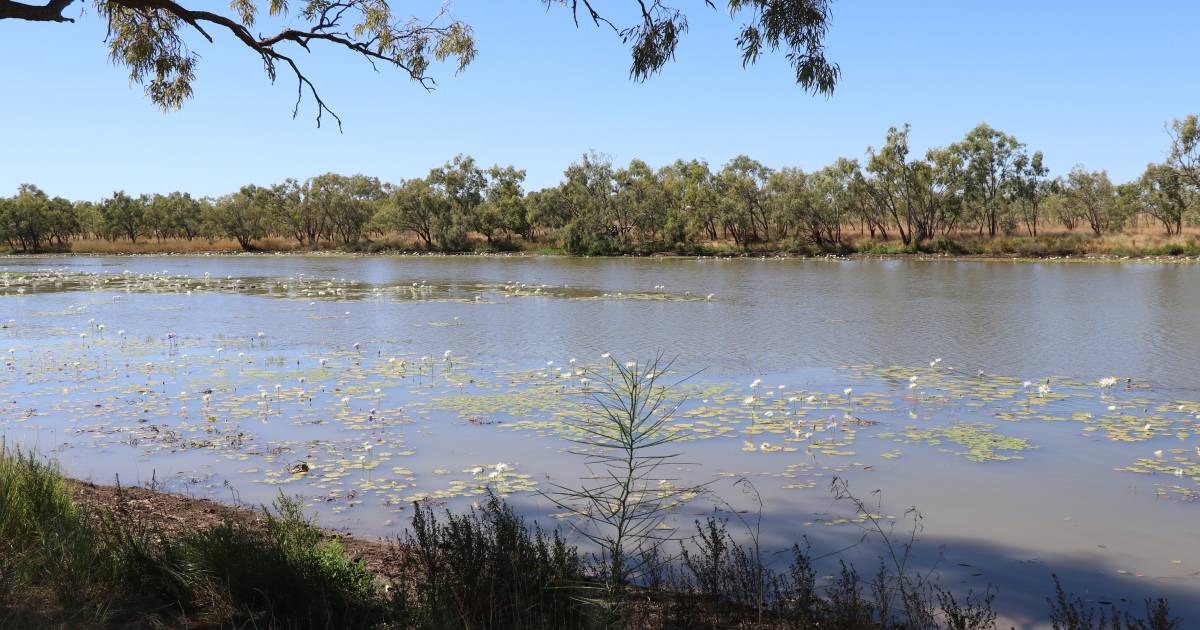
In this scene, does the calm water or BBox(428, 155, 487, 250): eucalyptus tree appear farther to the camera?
BBox(428, 155, 487, 250): eucalyptus tree

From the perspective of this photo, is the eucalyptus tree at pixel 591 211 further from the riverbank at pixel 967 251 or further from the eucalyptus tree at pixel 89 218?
the eucalyptus tree at pixel 89 218

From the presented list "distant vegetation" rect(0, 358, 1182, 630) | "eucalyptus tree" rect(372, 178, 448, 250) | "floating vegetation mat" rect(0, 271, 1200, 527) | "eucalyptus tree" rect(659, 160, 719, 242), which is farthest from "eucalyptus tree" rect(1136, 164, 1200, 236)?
"distant vegetation" rect(0, 358, 1182, 630)

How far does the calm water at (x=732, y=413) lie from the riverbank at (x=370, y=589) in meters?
1.44

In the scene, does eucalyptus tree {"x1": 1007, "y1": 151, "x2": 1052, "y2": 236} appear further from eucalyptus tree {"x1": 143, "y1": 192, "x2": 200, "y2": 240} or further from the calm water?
eucalyptus tree {"x1": 143, "y1": 192, "x2": 200, "y2": 240}

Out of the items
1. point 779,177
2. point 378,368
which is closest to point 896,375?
point 378,368

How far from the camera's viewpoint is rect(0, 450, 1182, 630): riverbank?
11.9ft

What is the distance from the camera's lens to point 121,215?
97938 mm

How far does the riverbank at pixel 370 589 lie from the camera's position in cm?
362

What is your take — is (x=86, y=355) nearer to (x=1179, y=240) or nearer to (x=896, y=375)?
(x=896, y=375)

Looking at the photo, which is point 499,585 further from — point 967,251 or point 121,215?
point 121,215

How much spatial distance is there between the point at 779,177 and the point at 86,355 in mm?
61476

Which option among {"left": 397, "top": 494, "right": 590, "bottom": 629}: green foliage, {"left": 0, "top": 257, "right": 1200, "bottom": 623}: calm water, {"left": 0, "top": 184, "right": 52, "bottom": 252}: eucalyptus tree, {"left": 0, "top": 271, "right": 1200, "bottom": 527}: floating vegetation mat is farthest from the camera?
{"left": 0, "top": 184, "right": 52, "bottom": 252}: eucalyptus tree

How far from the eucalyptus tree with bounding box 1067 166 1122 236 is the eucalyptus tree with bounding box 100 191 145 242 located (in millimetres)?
99086

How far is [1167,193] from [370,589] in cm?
6573
